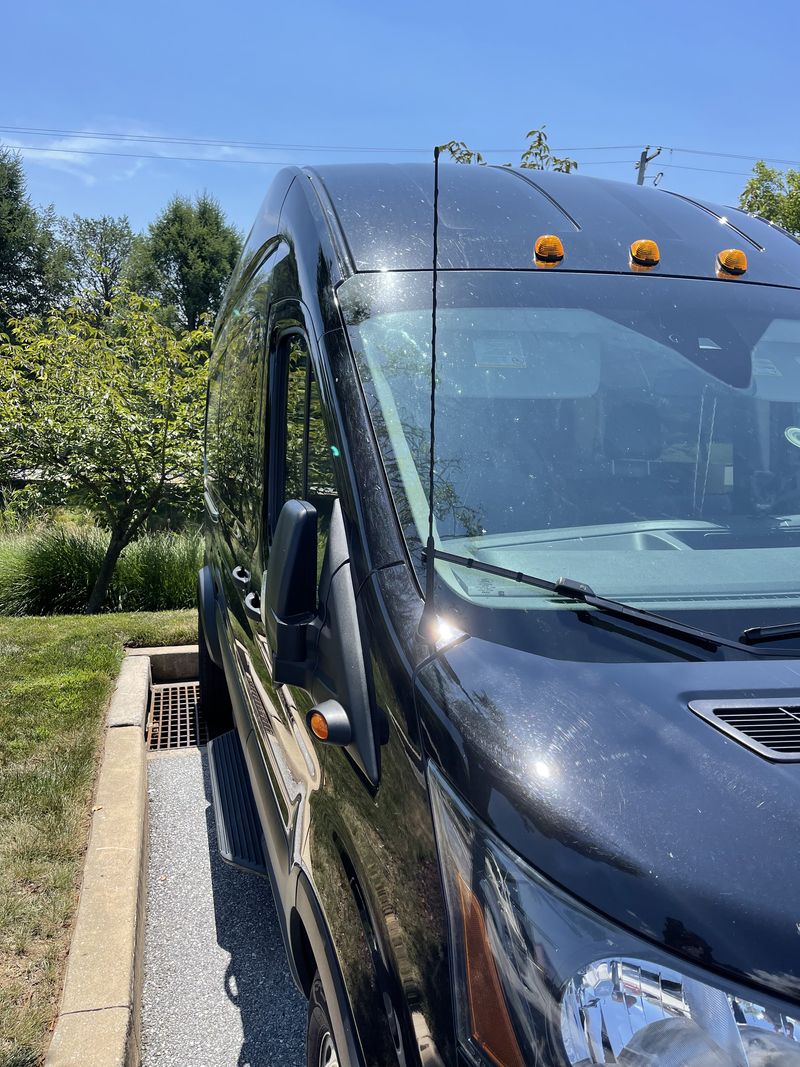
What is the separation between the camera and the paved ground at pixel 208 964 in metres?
2.86

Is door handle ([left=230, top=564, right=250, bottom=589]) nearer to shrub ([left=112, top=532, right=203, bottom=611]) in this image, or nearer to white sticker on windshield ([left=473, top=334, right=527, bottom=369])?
white sticker on windshield ([left=473, top=334, right=527, bottom=369])

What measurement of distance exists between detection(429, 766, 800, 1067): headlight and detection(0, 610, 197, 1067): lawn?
184cm

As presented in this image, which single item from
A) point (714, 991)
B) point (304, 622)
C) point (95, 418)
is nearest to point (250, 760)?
point (304, 622)

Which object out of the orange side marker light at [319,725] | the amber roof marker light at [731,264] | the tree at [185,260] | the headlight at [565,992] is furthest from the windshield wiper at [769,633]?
the tree at [185,260]

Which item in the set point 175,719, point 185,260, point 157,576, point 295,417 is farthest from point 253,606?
point 185,260

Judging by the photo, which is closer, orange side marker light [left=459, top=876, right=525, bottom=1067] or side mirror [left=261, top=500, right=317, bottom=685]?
orange side marker light [left=459, top=876, right=525, bottom=1067]

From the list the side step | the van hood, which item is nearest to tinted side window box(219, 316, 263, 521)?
the side step

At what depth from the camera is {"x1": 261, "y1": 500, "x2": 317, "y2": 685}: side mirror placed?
182 centimetres

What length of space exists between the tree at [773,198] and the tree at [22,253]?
2470 centimetres

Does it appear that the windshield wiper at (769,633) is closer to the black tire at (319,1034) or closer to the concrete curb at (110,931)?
the black tire at (319,1034)

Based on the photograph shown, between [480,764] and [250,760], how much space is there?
193cm

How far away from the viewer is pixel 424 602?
171 centimetres

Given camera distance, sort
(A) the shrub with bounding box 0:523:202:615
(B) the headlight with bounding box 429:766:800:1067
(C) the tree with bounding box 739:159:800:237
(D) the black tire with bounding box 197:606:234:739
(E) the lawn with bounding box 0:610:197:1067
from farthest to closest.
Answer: (C) the tree with bounding box 739:159:800:237, (A) the shrub with bounding box 0:523:202:615, (D) the black tire with bounding box 197:606:234:739, (E) the lawn with bounding box 0:610:197:1067, (B) the headlight with bounding box 429:766:800:1067

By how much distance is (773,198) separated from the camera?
73.4 feet
